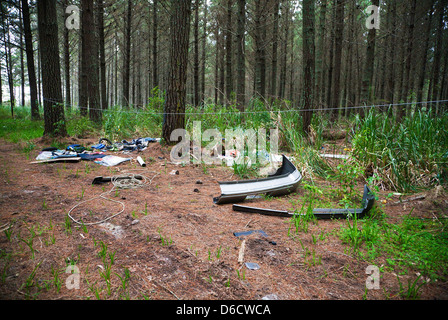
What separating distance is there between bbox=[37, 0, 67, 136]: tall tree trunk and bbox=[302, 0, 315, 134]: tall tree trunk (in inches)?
233

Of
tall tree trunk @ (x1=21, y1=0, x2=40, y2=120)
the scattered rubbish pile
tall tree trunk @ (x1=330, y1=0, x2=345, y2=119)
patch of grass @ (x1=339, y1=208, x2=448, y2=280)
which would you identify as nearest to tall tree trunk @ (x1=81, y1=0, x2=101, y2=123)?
the scattered rubbish pile

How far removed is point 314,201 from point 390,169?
4.85 feet

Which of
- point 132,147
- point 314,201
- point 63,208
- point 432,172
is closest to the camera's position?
point 63,208

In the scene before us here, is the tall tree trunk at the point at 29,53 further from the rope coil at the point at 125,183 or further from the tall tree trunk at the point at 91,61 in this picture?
the rope coil at the point at 125,183

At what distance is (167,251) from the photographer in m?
1.93

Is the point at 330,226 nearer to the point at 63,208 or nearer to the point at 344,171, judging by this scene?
the point at 344,171

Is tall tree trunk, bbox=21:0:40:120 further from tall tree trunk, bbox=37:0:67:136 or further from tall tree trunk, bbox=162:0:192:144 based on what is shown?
tall tree trunk, bbox=162:0:192:144

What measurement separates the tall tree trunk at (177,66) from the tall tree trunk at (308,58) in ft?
8.79

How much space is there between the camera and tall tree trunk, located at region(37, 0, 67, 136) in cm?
607

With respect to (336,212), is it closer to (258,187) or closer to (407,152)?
(258,187)

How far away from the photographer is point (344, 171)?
309 centimetres
